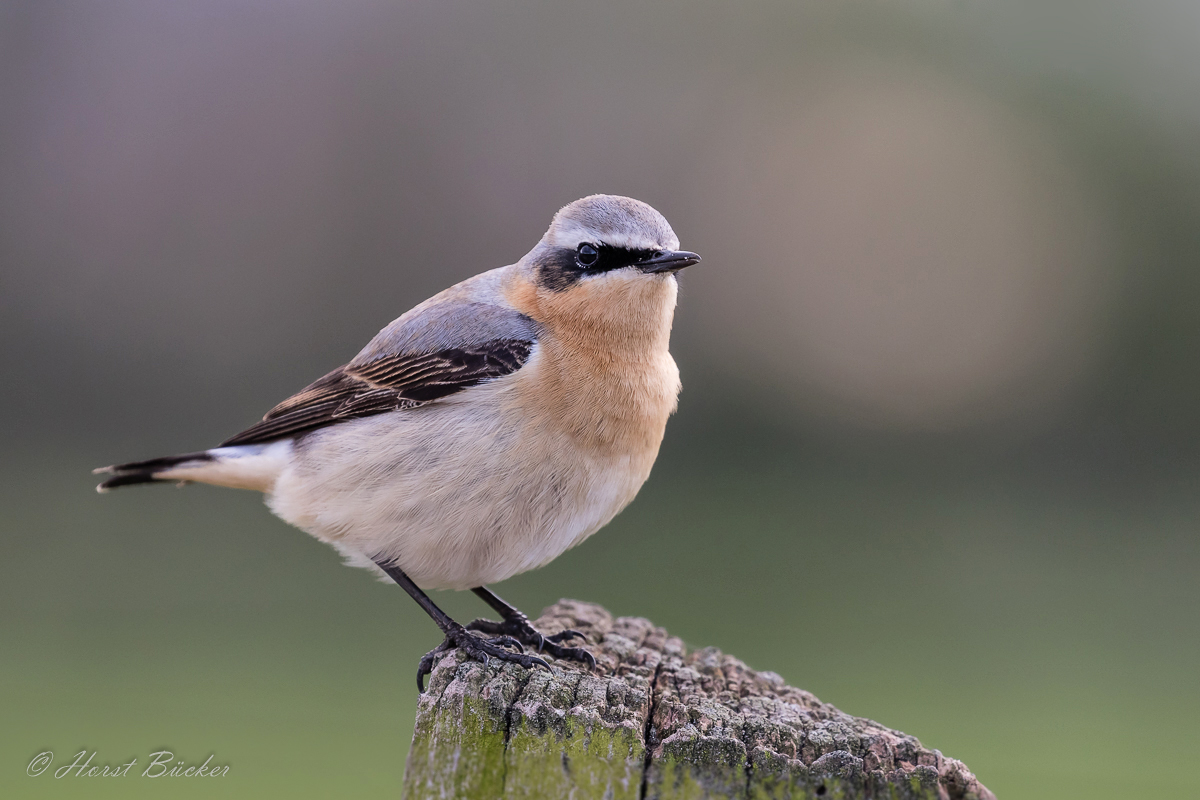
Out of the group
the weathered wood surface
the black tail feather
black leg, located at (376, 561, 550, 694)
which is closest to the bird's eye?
black leg, located at (376, 561, 550, 694)

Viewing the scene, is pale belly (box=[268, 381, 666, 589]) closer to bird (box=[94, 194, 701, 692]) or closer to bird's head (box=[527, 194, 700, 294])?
bird (box=[94, 194, 701, 692])

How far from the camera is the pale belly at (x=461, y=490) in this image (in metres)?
4.56

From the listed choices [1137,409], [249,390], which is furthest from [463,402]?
[1137,409]

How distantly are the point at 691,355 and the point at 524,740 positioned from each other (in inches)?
400

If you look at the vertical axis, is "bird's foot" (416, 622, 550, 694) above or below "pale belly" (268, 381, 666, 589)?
below

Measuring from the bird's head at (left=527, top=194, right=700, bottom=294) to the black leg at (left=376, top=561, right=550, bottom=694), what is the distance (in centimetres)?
170

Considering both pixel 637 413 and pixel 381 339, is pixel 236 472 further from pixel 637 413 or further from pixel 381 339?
pixel 637 413

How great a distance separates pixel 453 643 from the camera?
4754 mm

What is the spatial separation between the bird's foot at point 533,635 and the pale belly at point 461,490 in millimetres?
294

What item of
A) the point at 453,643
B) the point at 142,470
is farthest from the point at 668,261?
the point at 142,470

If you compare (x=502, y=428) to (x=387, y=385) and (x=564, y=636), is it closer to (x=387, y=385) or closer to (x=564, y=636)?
(x=387, y=385)

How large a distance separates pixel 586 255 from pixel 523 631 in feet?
6.42

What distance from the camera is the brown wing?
487 cm

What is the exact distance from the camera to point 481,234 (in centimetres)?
1380
